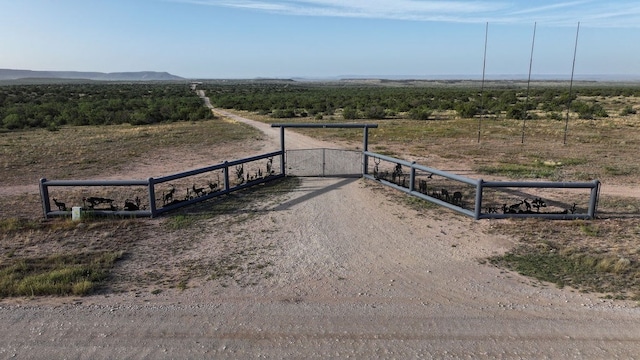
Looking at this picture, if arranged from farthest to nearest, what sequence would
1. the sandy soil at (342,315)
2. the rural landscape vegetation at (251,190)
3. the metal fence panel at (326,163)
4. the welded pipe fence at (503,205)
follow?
the metal fence panel at (326,163)
the welded pipe fence at (503,205)
the rural landscape vegetation at (251,190)
the sandy soil at (342,315)

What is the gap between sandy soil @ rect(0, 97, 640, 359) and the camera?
5.27 metres

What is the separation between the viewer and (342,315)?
19.8 feet

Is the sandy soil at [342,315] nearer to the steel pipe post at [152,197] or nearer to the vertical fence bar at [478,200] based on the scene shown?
the vertical fence bar at [478,200]

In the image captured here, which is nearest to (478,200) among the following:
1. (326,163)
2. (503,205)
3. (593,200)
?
(503,205)

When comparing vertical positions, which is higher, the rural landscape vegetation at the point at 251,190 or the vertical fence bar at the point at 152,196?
the vertical fence bar at the point at 152,196

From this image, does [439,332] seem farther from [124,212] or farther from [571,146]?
[571,146]

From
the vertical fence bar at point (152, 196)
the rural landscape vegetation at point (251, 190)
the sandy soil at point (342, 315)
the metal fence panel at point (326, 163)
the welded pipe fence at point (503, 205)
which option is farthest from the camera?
the metal fence panel at point (326, 163)

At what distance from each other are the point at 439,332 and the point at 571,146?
68.1 feet

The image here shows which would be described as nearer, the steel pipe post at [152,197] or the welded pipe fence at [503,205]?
the welded pipe fence at [503,205]

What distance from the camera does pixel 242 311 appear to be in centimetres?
614

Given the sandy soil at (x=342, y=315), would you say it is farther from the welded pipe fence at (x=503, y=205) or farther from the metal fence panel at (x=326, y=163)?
the metal fence panel at (x=326, y=163)

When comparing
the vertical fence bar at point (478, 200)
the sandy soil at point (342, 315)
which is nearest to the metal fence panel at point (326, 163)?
the vertical fence bar at point (478, 200)

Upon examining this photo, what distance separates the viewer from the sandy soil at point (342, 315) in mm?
5266

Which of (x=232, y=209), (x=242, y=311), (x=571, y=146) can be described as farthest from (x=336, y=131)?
(x=242, y=311)
